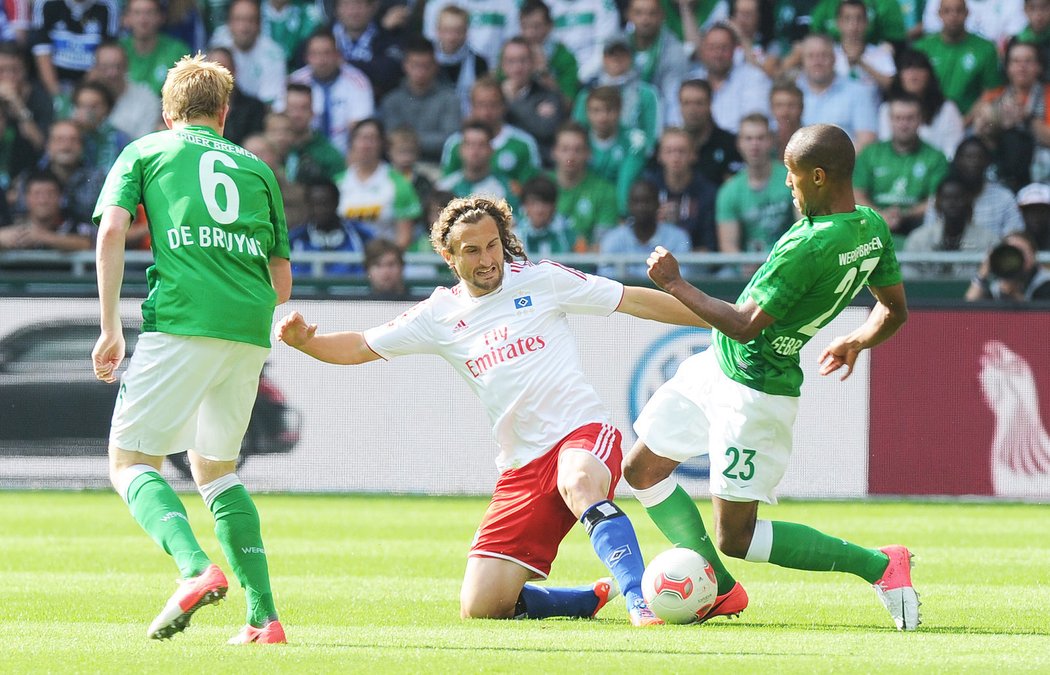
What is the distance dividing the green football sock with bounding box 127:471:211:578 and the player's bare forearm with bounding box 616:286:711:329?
203cm

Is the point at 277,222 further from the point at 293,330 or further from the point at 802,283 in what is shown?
the point at 802,283

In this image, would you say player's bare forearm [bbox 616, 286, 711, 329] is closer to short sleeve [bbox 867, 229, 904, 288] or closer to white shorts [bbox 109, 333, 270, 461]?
short sleeve [bbox 867, 229, 904, 288]

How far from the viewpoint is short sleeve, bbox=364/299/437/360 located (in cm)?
641

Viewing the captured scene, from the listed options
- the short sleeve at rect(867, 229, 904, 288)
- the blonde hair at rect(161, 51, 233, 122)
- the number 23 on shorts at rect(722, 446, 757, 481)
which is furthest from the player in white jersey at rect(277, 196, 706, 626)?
the blonde hair at rect(161, 51, 233, 122)

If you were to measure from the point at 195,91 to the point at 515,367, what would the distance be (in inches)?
71.5

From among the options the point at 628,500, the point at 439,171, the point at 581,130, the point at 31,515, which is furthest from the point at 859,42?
the point at 31,515

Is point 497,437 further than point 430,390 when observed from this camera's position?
No

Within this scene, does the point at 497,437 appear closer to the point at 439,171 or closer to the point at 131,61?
the point at 439,171

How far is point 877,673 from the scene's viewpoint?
15.3 feet

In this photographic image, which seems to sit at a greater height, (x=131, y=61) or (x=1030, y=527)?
(x=131, y=61)

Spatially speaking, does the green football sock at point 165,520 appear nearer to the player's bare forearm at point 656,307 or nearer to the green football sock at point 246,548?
the green football sock at point 246,548

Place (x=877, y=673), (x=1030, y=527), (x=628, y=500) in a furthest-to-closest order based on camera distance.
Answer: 1. (x=628, y=500)
2. (x=1030, y=527)
3. (x=877, y=673)

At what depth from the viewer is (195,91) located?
5.43m

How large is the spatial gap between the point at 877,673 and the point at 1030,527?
6.15m
